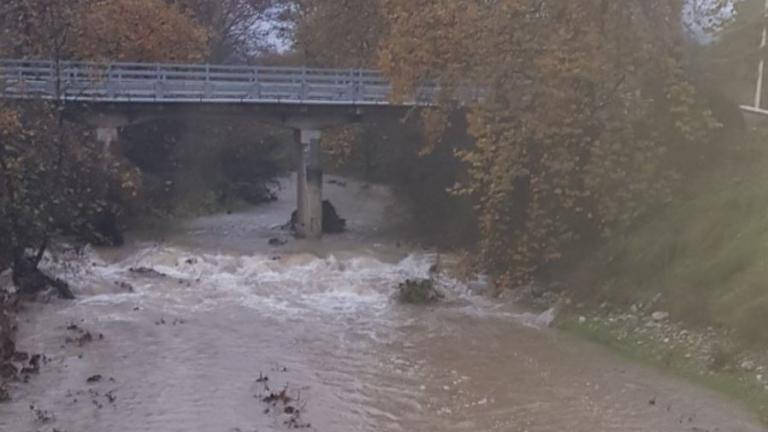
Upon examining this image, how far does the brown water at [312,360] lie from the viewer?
1545 centimetres

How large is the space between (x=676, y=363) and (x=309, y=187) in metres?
18.6

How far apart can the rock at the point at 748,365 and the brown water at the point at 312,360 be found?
0.92 m

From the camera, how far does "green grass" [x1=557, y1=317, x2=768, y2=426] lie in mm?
16214

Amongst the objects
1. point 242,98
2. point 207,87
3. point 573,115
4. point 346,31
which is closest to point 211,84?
point 207,87

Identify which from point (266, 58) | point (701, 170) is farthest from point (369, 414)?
point (266, 58)

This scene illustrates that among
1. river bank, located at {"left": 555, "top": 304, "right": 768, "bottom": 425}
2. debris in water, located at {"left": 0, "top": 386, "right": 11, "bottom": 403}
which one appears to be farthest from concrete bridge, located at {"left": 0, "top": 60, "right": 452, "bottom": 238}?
debris in water, located at {"left": 0, "top": 386, "right": 11, "bottom": 403}

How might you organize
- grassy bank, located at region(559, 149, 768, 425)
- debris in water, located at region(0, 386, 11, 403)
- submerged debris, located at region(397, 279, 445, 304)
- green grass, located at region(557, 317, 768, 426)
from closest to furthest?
debris in water, located at region(0, 386, 11, 403) → green grass, located at region(557, 317, 768, 426) → grassy bank, located at region(559, 149, 768, 425) → submerged debris, located at region(397, 279, 445, 304)

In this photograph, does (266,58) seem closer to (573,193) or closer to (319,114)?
(319,114)

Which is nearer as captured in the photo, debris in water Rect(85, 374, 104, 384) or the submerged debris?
debris in water Rect(85, 374, 104, 384)

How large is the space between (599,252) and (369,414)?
9.80 meters

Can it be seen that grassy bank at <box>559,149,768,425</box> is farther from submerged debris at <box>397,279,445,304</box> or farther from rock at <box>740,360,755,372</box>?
submerged debris at <box>397,279,445,304</box>

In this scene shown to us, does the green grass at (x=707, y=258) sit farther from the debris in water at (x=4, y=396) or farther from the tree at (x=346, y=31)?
the tree at (x=346, y=31)

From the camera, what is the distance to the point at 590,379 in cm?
1767

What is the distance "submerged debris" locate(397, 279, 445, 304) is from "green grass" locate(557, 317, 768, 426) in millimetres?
3363
